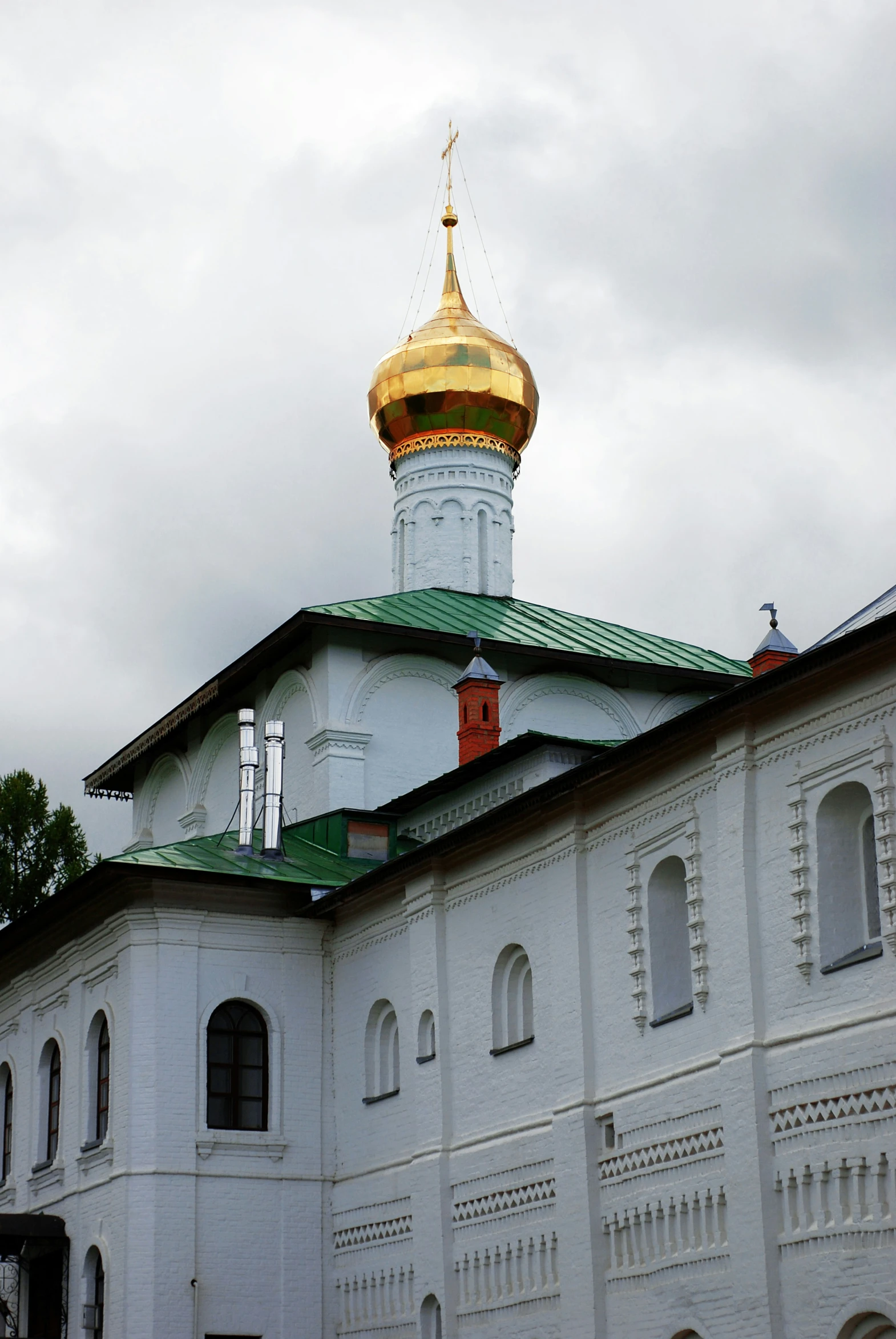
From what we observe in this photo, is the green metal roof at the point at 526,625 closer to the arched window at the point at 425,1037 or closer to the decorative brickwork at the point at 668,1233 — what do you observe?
the arched window at the point at 425,1037

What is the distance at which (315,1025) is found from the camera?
1694 cm

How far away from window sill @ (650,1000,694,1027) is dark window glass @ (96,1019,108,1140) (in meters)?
5.88

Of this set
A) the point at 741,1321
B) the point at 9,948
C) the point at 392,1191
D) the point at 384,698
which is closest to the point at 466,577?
the point at 384,698

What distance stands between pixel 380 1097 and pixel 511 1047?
2.14 meters

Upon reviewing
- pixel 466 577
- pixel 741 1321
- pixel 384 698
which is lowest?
pixel 741 1321

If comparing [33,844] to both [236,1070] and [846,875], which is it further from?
[846,875]

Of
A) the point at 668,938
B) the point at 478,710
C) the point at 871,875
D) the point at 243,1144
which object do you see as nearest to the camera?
the point at 871,875

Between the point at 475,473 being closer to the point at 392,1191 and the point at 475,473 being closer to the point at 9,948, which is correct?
the point at 9,948

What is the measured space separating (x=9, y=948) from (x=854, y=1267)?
10.3 metres

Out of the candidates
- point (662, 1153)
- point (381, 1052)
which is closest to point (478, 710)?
point (381, 1052)

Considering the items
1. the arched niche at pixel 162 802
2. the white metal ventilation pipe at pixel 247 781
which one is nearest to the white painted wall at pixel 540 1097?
the white metal ventilation pipe at pixel 247 781

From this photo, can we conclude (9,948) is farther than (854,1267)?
Yes

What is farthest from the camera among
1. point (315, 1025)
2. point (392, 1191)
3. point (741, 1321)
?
point (315, 1025)

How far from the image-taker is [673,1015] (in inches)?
494
